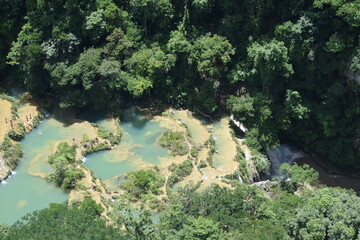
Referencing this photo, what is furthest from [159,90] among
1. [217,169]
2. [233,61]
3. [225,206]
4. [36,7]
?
[225,206]

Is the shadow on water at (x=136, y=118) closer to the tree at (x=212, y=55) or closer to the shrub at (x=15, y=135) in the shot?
the tree at (x=212, y=55)

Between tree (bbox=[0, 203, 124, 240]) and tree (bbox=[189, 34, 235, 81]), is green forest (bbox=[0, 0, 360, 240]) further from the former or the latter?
tree (bbox=[0, 203, 124, 240])

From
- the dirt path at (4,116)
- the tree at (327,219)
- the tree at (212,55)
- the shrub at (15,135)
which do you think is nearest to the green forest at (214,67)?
the tree at (212,55)

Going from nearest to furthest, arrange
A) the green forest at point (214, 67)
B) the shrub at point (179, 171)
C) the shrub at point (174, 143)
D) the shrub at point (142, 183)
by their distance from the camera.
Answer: the shrub at point (142, 183), the green forest at point (214, 67), the shrub at point (179, 171), the shrub at point (174, 143)

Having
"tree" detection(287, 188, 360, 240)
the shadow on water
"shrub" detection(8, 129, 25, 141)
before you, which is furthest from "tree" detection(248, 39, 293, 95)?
"shrub" detection(8, 129, 25, 141)

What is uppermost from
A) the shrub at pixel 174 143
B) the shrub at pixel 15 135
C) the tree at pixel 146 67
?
the tree at pixel 146 67

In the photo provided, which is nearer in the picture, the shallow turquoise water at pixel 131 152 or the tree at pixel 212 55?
the shallow turquoise water at pixel 131 152
